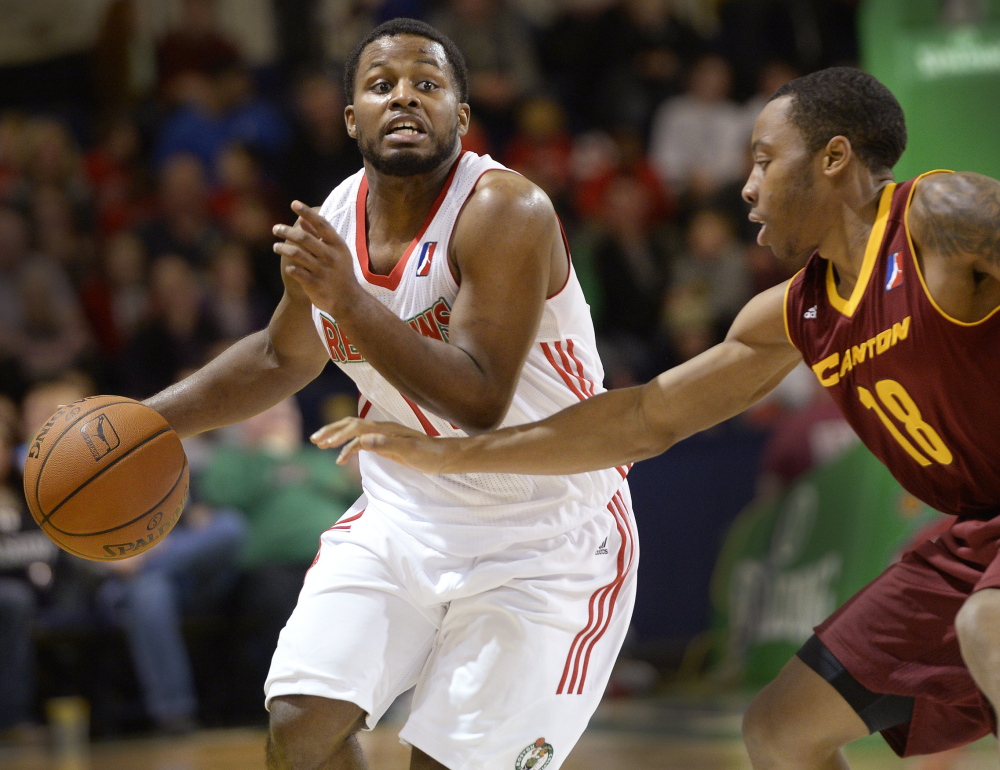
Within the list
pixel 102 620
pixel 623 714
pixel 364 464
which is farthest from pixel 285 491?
pixel 364 464

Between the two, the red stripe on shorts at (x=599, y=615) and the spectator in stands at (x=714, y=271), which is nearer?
the red stripe on shorts at (x=599, y=615)

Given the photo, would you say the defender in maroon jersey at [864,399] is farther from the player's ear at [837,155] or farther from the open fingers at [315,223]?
the open fingers at [315,223]

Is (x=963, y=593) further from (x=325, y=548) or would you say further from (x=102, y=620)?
(x=102, y=620)

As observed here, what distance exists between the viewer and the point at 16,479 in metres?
6.74

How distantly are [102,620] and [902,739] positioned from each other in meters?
4.67

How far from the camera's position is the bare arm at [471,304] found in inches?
117

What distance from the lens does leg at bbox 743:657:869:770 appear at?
3.25 meters

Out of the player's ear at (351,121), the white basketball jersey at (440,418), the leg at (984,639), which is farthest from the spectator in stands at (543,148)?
the leg at (984,639)

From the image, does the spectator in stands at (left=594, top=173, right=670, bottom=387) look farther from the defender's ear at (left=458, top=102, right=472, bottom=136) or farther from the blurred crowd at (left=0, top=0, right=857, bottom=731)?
the defender's ear at (left=458, top=102, right=472, bottom=136)

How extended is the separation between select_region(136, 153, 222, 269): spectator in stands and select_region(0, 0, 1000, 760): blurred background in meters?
0.02

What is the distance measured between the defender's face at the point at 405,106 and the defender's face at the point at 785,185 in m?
0.78

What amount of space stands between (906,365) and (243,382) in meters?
1.81

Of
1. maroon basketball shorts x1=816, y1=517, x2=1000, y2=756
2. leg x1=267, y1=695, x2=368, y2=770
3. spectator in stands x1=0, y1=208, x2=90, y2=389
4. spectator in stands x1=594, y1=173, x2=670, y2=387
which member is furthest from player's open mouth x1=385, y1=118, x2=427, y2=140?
spectator in stands x1=594, y1=173, x2=670, y2=387

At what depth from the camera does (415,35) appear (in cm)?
335
